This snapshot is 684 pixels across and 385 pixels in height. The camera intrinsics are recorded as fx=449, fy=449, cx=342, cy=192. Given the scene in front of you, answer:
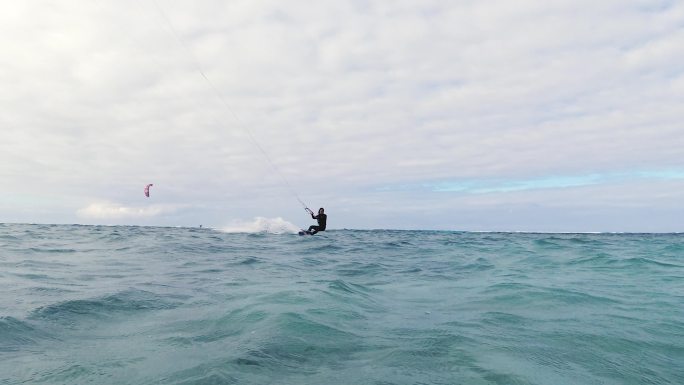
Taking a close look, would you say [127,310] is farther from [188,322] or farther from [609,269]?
[609,269]

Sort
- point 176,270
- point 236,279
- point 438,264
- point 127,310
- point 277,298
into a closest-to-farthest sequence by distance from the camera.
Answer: point 127,310 → point 277,298 → point 236,279 → point 176,270 → point 438,264

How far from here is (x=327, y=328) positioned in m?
9.30

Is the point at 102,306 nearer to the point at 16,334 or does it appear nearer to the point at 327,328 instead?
the point at 16,334

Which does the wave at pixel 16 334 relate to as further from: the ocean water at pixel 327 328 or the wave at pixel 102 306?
the wave at pixel 102 306

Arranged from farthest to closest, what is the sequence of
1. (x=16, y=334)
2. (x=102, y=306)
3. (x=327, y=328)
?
(x=102, y=306)
(x=327, y=328)
(x=16, y=334)

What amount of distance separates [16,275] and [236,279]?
7076 mm

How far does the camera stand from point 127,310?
10.7 meters

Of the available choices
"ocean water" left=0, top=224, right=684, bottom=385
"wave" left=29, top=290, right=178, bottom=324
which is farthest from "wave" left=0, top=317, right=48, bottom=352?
"wave" left=29, top=290, right=178, bottom=324

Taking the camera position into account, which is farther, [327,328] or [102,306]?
[102,306]

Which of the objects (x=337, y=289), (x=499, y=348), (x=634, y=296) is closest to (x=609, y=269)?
(x=634, y=296)

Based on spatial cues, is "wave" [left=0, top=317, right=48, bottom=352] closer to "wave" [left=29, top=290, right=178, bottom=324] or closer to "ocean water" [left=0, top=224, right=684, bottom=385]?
"ocean water" [left=0, top=224, right=684, bottom=385]

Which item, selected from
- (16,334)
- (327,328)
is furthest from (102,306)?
(327,328)

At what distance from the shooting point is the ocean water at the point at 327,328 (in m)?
6.81

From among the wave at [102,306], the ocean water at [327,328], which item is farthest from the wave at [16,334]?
the wave at [102,306]
